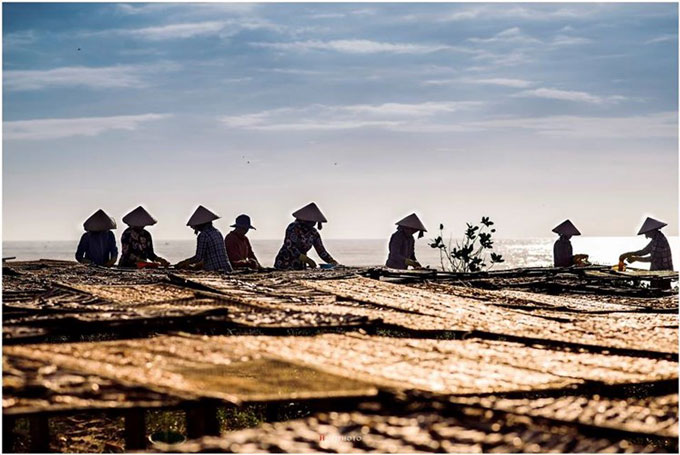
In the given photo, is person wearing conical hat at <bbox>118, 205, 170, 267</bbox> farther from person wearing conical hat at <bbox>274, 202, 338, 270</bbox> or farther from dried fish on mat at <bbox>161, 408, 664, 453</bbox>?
dried fish on mat at <bbox>161, 408, 664, 453</bbox>

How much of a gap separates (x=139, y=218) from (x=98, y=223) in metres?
1.02

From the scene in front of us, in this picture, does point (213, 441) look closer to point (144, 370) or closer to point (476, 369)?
point (144, 370)

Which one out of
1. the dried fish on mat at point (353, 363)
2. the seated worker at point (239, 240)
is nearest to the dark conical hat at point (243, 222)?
the seated worker at point (239, 240)

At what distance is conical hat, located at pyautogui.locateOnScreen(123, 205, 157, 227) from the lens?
38.9 ft

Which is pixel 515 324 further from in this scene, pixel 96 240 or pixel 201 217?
pixel 96 240

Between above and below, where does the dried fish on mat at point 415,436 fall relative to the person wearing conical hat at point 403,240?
below

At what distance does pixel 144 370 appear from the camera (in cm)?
279

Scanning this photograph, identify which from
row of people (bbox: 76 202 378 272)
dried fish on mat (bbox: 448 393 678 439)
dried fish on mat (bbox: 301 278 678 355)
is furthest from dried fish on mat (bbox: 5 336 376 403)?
row of people (bbox: 76 202 378 272)

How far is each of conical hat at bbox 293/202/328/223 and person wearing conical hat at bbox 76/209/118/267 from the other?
2.79 metres

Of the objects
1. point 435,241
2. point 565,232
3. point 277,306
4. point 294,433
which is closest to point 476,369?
point 294,433

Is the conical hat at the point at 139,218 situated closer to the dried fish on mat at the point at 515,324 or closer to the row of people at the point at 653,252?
the dried fish on mat at the point at 515,324

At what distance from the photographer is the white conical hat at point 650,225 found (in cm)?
1318

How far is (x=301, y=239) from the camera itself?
1195 cm

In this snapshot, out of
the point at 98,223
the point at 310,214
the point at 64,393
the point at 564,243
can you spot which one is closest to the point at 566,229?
the point at 564,243
